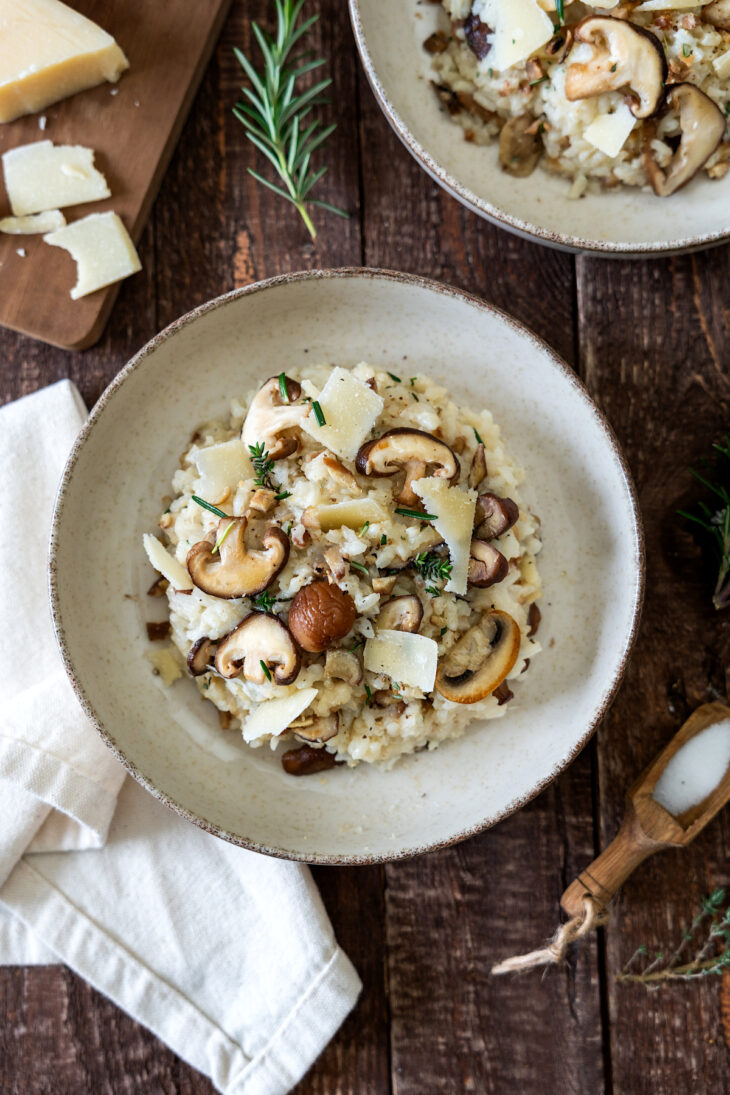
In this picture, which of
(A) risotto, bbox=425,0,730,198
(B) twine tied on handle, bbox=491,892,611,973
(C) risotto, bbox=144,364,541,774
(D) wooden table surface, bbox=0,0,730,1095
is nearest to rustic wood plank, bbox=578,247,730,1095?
(D) wooden table surface, bbox=0,0,730,1095

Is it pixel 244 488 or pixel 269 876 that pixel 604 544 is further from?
pixel 269 876

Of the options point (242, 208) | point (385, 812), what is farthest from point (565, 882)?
point (242, 208)

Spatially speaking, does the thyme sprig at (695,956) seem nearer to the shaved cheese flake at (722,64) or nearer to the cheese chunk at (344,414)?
the cheese chunk at (344,414)

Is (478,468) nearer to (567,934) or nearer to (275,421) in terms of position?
(275,421)

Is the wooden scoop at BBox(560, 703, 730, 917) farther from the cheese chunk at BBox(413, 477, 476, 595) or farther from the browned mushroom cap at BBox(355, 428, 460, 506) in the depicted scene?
the browned mushroom cap at BBox(355, 428, 460, 506)

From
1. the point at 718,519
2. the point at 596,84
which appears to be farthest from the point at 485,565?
the point at 596,84
